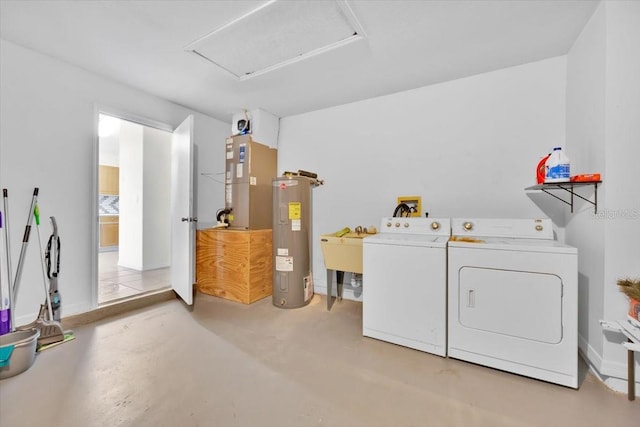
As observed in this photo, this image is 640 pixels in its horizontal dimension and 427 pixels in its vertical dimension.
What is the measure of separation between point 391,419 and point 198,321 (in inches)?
75.1

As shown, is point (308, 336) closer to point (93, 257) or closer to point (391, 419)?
point (391, 419)

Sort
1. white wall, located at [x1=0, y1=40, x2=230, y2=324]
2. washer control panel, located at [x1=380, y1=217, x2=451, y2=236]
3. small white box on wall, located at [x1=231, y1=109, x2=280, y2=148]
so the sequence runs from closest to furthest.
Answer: white wall, located at [x1=0, y1=40, x2=230, y2=324] → washer control panel, located at [x1=380, y1=217, x2=451, y2=236] → small white box on wall, located at [x1=231, y1=109, x2=280, y2=148]

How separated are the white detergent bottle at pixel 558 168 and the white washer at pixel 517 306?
355 mm

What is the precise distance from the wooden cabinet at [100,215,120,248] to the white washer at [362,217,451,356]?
258 inches

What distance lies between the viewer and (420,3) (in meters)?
1.67

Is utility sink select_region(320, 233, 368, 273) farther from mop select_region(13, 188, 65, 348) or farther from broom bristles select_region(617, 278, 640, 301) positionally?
mop select_region(13, 188, 65, 348)

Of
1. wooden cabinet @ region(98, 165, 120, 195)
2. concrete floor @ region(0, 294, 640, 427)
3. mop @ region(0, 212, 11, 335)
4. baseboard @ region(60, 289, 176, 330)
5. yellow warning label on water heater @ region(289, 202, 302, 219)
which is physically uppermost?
wooden cabinet @ region(98, 165, 120, 195)

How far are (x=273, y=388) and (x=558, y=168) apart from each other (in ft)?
7.67

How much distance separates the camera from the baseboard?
93.1 inches

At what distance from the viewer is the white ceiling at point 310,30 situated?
171 centimetres

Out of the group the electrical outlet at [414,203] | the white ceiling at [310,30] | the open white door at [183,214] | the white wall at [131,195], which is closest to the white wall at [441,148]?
the electrical outlet at [414,203]

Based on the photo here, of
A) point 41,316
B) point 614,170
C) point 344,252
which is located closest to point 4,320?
point 41,316

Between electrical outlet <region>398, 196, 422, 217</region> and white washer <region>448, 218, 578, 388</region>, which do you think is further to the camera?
electrical outlet <region>398, 196, 422, 217</region>

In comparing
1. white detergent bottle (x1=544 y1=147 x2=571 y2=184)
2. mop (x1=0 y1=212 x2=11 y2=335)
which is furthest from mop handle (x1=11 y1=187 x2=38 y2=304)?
white detergent bottle (x1=544 y1=147 x2=571 y2=184)
